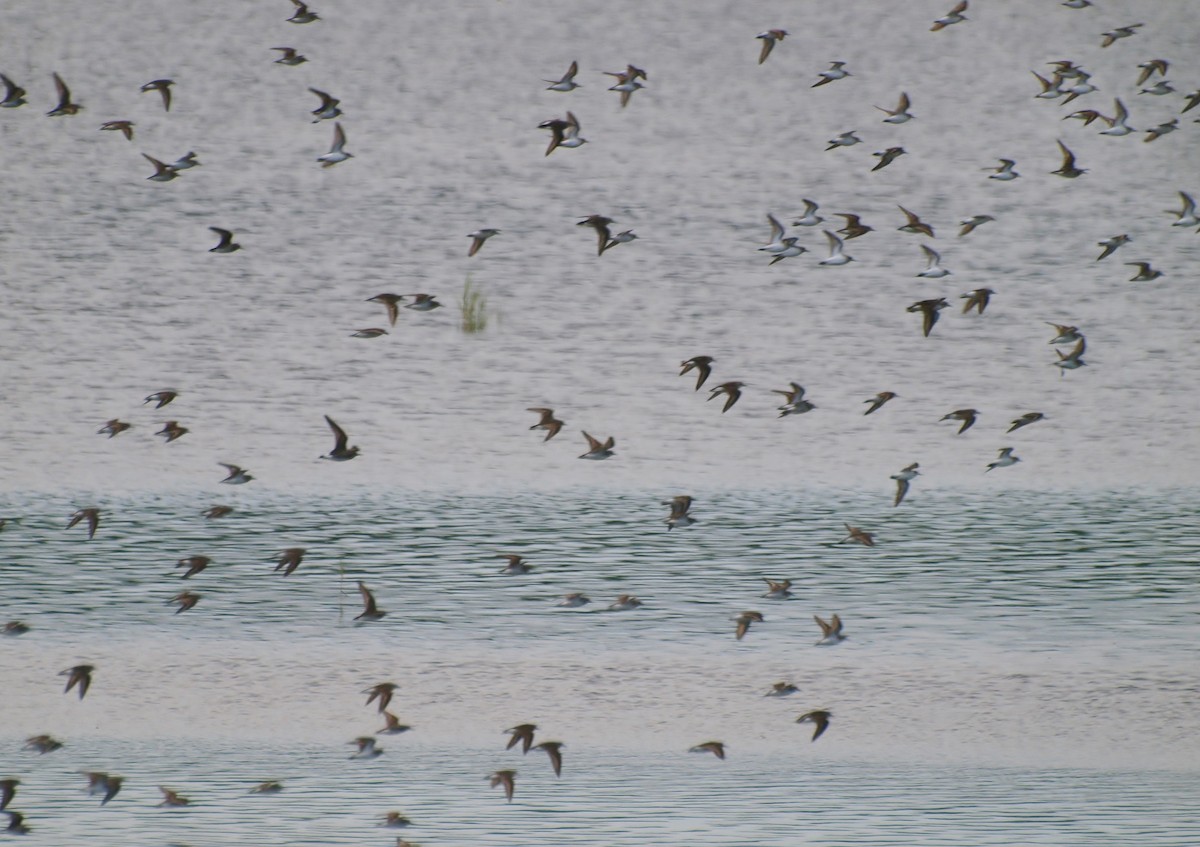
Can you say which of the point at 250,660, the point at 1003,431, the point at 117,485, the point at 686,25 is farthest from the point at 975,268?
the point at 250,660

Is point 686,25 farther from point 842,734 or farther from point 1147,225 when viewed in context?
point 842,734

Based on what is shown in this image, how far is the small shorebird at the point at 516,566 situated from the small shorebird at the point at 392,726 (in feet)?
8.13

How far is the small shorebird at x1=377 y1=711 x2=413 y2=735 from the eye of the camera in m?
14.3

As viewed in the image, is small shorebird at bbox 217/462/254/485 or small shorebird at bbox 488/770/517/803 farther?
small shorebird at bbox 217/462/254/485

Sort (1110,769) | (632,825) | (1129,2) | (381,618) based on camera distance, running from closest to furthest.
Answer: (632,825) → (1110,769) → (381,618) → (1129,2)

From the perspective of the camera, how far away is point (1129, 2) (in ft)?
118

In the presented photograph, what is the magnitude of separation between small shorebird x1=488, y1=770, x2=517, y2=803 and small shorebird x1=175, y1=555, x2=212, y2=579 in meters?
4.59

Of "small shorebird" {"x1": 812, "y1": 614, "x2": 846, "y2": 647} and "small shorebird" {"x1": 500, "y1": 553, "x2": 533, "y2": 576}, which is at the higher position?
"small shorebird" {"x1": 500, "y1": 553, "x2": 533, "y2": 576}

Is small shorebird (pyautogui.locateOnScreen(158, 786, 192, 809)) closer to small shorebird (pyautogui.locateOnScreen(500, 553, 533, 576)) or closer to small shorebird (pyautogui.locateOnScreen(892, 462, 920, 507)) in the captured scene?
small shorebird (pyautogui.locateOnScreen(500, 553, 533, 576))

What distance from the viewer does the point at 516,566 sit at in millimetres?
17469

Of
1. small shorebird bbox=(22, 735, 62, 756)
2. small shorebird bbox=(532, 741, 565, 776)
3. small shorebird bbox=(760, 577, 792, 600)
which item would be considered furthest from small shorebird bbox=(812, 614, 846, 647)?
small shorebird bbox=(22, 735, 62, 756)

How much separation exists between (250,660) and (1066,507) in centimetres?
1088

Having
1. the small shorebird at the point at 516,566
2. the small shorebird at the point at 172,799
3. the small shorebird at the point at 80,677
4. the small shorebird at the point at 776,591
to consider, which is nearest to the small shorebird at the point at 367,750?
the small shorebird at the point at 172,799

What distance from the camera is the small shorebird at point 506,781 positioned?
13.0 metres
